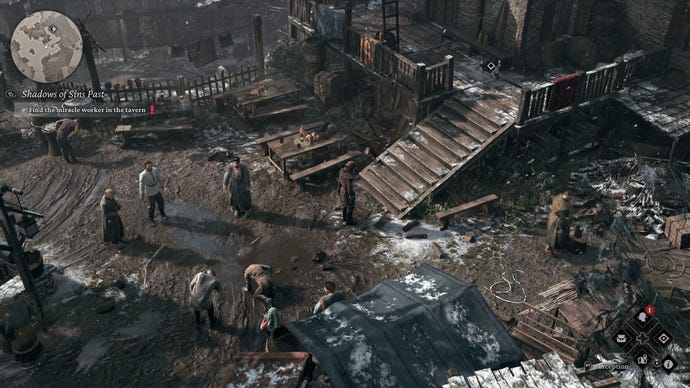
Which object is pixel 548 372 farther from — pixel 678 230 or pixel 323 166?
pixel 323 166

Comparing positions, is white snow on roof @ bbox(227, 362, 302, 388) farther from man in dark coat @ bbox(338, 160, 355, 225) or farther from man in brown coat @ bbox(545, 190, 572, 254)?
man in brown coat @ bbox(545, 190, 572, 254)

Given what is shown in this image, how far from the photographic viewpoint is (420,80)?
15219mm

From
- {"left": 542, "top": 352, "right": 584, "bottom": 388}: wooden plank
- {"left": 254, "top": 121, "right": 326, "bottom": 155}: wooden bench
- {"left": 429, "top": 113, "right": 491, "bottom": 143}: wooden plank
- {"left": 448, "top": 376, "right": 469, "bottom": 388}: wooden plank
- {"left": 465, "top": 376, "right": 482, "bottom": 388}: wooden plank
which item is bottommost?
{"left": 254, "top": 121, "right": 326, "bottom": 155}: wooden bench

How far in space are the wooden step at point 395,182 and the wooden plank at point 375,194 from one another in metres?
0.37

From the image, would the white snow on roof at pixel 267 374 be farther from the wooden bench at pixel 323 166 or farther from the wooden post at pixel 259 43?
the wooden post at pixel 259 43

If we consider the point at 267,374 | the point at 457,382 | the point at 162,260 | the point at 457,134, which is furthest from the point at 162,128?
the point at 457,382

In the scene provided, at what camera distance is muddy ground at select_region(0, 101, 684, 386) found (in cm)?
1069

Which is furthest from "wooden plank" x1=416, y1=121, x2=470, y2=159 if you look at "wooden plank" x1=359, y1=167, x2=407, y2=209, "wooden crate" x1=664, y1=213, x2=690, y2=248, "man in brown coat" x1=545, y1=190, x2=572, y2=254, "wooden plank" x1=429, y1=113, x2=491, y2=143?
"wooden crate" x1=664, y1=213, x2=690, y2=248

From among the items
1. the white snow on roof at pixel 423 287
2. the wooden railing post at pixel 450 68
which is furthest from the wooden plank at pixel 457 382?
the wooden railing post at pixel 450 68

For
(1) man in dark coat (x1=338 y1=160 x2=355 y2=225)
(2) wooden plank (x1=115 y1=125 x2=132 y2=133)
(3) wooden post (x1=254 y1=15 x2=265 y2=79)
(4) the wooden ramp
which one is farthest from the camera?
(3) wooden post (x1=254 y1=15 x2=265 y2=79)

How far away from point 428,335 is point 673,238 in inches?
293

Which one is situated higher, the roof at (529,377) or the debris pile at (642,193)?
the roof at (529,377)

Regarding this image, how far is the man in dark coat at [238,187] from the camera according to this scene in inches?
551

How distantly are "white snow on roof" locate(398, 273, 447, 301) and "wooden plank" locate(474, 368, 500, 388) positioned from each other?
5.75 ft
